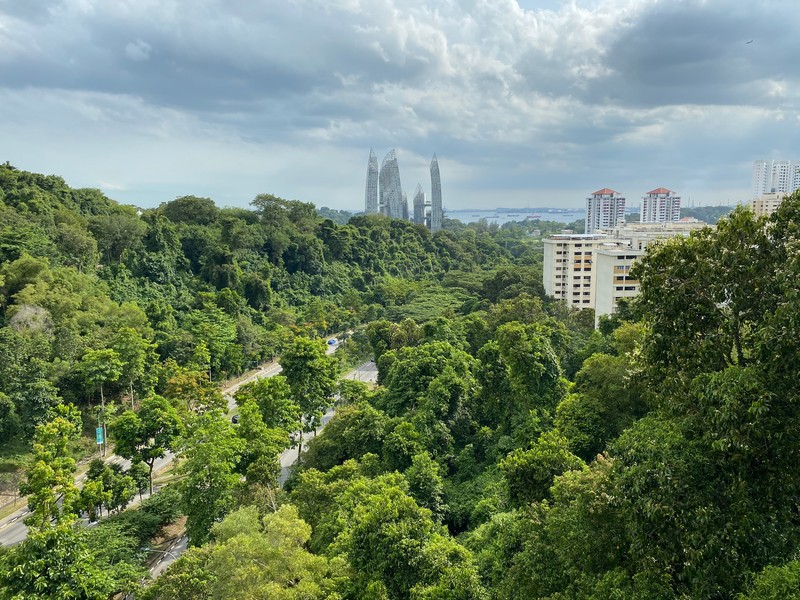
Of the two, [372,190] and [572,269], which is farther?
[372,190]

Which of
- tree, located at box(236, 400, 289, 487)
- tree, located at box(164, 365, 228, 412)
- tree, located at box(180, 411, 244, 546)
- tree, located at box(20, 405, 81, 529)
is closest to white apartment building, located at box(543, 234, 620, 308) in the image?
tree, located at box(164, 365, 228, 412)

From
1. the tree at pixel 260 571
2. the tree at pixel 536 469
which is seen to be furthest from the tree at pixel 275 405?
the tree at pixel 536 469

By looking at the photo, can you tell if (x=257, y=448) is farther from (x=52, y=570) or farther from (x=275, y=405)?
(x=52, y=570)

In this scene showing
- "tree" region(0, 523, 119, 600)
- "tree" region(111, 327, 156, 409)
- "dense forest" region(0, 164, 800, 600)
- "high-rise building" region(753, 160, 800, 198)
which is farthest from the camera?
"high-rise building" region(753, 160, 800, 198)

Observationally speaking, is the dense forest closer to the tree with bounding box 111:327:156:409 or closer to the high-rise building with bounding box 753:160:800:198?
the tree with bounding box 111:327:156:409

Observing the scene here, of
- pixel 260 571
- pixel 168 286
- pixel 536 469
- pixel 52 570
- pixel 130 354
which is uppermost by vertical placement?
pixel 168 286

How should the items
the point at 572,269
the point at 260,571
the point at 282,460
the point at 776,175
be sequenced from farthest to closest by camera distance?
the point at 776,175 → the point at 572,269 → the point at 282,460 → the point at 260,571

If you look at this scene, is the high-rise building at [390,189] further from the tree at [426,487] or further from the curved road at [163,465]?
the tree at [426,487]

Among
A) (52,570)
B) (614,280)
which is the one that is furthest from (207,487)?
(614,280)
